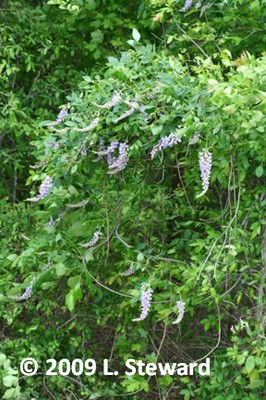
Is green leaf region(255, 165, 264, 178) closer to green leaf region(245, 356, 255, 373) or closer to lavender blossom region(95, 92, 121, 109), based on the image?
lavender blossom region(95, 92, 121, 109)

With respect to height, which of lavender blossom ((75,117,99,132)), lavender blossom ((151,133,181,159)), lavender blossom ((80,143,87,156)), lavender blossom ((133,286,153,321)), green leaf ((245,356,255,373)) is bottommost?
green leaf ((245,356,255,373))

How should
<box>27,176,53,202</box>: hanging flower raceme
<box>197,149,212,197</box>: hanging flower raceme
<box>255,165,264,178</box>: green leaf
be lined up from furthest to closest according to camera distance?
<box>27,176,53,202</box>: hanging flower raceme, <box>255,165,264,178</box>: green leaf, <box>197,149,212,197</box>: hanging flower raceme

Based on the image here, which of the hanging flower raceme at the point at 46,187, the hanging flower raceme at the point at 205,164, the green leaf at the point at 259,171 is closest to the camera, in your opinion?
the hanging flower raceme at the point at 205,164

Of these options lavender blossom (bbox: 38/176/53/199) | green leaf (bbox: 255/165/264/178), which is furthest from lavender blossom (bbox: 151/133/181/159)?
lavender blossom (bbox: 38/176/53/199)

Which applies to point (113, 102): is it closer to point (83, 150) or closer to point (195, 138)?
point (83, 150)

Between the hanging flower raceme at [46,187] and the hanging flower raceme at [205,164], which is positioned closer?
the hanging flower raceme at [205,164]

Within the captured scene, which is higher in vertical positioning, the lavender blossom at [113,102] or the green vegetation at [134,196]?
the lavender blossom at [113,102]

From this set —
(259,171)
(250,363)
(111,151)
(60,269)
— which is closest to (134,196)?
(111,151)

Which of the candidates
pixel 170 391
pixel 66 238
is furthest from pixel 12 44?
pixel 170 391

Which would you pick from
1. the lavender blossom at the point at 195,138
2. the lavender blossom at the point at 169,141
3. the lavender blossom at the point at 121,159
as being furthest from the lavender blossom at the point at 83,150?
the lavender blossom at the point at 195,138

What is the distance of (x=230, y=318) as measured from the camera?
172 inches

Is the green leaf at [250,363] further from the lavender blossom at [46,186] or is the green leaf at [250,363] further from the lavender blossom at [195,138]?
the lavender blossom at [46,186]

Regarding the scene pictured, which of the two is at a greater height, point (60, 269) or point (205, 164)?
point (205, 164)

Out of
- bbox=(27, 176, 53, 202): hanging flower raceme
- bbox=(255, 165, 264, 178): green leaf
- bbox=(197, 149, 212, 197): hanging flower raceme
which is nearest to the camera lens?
bbox=(197, 149, 212, 197): hanging flower raceme
